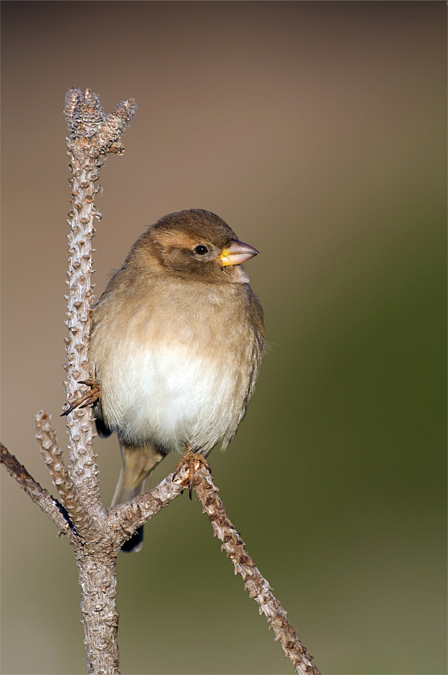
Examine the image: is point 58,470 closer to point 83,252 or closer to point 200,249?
point 83,252

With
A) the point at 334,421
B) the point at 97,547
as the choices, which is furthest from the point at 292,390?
the point at 97,547

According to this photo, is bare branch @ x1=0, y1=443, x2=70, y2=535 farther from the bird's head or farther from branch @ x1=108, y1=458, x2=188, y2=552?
the bird's head

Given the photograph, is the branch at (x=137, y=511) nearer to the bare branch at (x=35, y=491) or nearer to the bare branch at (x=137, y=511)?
the bare branch at (x=137, y=511)

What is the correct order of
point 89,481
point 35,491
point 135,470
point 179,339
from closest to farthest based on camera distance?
point 35,491 < point 89,481 < point 179,339 < point 135,470

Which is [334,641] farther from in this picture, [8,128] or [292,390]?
[8,128]

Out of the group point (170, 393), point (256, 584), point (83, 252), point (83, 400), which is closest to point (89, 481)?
point (83, 400)

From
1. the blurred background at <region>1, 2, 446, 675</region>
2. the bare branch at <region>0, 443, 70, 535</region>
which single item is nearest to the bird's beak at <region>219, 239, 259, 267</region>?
the blurred background at <region>1, 2, 446, 675</region>
